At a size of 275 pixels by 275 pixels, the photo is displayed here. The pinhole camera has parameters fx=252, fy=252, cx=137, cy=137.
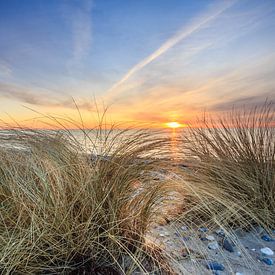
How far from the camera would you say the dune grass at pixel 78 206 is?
1377 mm

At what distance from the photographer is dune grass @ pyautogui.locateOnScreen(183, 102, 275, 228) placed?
2254 millimetres

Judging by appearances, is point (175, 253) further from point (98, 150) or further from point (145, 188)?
point (98, 150)

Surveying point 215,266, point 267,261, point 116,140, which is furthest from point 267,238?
point 116,140

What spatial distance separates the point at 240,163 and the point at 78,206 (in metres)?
1.69

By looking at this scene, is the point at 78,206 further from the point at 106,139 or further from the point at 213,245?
the point at 213,245

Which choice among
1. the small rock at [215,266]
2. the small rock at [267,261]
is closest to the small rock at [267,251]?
the small rock at [267,261]

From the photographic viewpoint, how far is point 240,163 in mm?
2510

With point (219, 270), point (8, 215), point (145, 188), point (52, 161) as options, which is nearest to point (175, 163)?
point (145, 188)

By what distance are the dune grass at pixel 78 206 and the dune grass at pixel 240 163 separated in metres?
0.57

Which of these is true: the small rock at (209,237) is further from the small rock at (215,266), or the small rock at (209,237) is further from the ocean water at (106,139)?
the ocean water at (106,139)

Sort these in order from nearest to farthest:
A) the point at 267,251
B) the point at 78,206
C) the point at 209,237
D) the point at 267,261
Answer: the point at 78,206
the point at 267,261
the point at 267,251
the point at 209,237

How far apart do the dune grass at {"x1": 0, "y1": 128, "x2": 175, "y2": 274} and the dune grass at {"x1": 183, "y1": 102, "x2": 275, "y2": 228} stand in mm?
568

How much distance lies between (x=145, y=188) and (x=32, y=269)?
0.79 m

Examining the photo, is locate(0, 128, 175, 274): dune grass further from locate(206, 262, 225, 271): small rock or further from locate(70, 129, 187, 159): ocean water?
locate(206, 262, 225, 271): small rock
